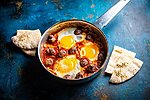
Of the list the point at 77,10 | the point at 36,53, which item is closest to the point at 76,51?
the point at 36,53

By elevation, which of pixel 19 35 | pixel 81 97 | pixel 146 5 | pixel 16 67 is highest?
pixel 146 5

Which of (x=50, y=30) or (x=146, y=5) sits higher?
(x=146, y=5)

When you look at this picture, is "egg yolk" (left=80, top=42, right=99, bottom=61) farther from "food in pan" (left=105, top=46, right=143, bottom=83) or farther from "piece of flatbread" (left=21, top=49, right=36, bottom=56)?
"piece of flatbread" (left=21, top=49, right=36, bottom=56)

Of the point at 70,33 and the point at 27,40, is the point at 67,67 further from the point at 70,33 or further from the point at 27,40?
the point at 27,40

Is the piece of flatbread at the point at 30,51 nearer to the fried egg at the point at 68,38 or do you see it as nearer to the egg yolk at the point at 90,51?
the fried egg at the point at 68,38

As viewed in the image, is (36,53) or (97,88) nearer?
(97,88)

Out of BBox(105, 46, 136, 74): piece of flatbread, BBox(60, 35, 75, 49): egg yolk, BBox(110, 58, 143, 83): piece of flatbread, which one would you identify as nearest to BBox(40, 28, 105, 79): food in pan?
BBox(60, 35, 75, 49): egg yolk

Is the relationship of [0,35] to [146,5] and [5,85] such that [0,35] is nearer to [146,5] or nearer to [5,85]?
[5,85]

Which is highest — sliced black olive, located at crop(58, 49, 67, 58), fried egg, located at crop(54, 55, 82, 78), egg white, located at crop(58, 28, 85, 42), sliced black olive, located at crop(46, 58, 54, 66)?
egg white, located at crop(58, 28, 85, 42)
